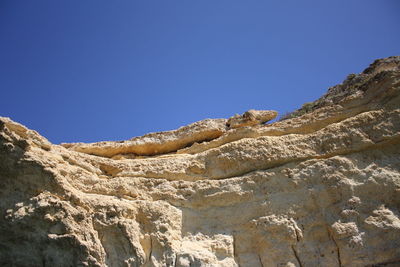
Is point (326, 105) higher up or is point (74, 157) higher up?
point (326, 105)

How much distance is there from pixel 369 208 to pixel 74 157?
6525 mm

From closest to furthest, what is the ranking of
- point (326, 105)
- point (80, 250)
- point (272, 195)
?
point (80, 250) < point (272, 195) < point (326, 105)

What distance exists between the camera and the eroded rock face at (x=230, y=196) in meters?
7.36

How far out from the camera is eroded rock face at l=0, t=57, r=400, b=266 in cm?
736

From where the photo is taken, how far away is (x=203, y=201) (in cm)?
898

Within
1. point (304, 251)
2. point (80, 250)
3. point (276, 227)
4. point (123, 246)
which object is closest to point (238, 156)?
point (276, 227)

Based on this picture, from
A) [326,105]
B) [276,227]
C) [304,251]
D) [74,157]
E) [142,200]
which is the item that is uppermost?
[326,105]

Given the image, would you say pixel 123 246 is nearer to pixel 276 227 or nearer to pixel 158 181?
pixel 158 181

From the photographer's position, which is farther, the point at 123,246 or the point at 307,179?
the point at 307,179

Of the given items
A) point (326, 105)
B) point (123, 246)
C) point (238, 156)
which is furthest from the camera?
point (326, 105)

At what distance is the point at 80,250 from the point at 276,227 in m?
3.94

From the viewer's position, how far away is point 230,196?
8969 mm

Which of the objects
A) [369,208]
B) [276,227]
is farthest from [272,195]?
[369,208]

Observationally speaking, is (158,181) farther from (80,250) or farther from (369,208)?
(369,208)
